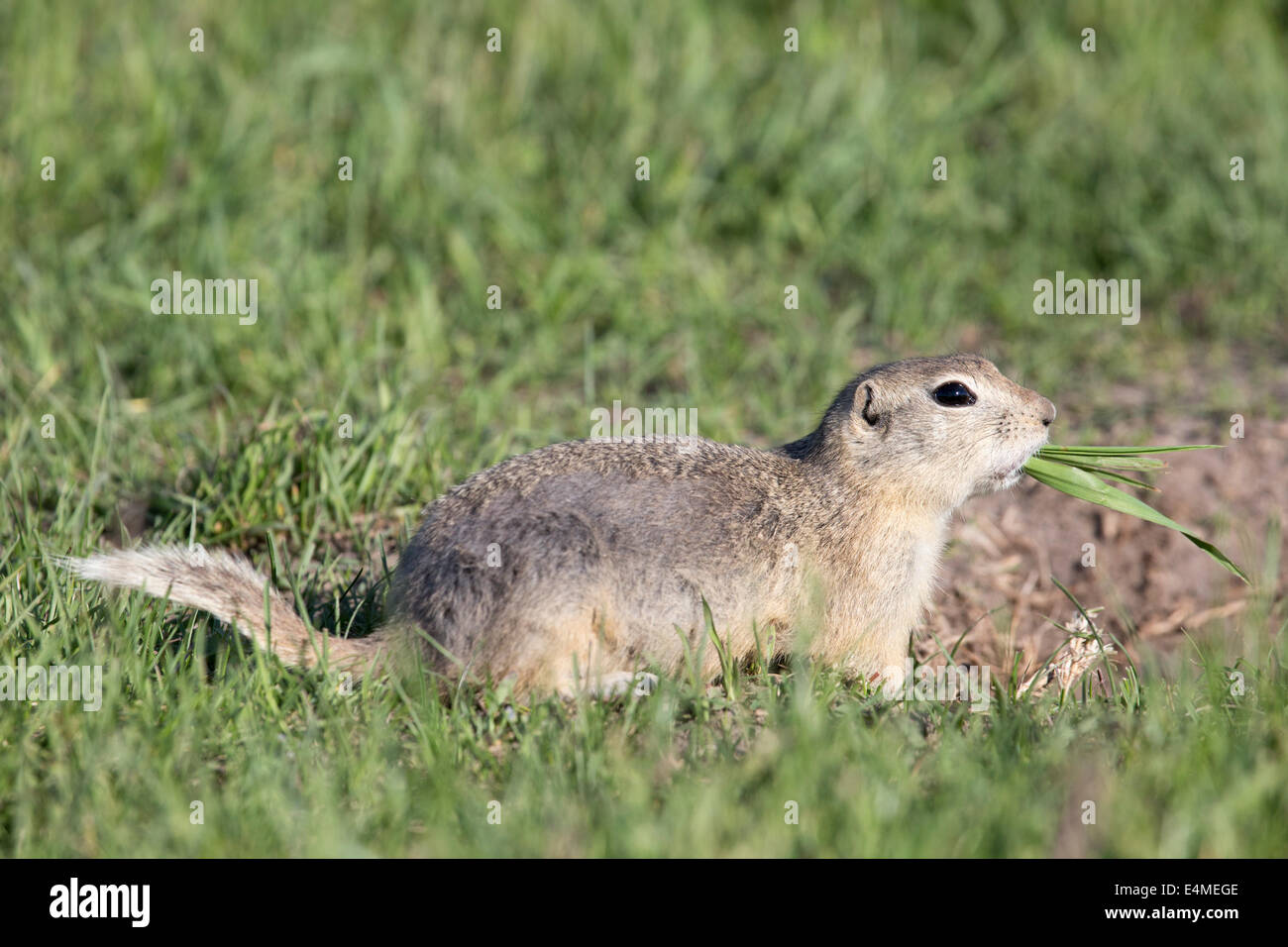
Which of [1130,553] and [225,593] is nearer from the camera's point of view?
[225,593]

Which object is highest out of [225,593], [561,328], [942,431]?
[561,328]

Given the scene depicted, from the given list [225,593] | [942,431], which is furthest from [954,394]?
[225,593]

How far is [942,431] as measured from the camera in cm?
453

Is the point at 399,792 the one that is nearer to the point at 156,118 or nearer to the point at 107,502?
the point at 107,502

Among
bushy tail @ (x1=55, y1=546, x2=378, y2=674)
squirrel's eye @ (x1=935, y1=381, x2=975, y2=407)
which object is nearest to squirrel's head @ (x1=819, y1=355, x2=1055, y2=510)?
squirrel's eye @ (x1=935, y1=381, x2=975, y2=407)

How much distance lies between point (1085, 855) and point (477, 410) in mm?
3753

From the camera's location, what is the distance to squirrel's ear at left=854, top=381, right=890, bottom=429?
4.61 meters

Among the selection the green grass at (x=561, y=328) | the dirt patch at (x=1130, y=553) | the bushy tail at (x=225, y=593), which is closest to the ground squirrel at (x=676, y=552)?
the bushy tail at (x=225, y=593)

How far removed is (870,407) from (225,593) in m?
2.12

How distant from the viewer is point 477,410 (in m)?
6.29

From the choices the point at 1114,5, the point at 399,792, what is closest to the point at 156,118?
the point at 399,792

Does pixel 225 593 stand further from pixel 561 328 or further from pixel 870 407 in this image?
pixel 561 328

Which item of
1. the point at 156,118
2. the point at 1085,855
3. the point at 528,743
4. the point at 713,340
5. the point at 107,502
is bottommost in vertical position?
the point at 1085,855

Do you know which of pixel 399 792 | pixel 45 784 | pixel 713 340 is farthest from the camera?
pixel 713 340
